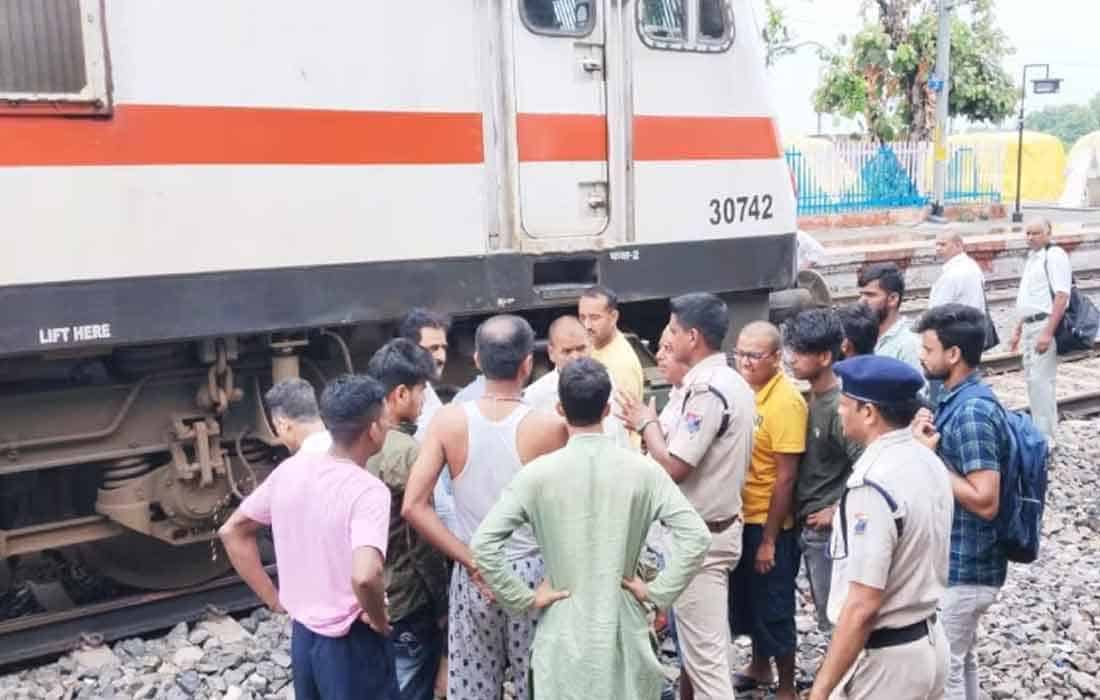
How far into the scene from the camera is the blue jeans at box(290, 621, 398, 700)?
3389 millimetres

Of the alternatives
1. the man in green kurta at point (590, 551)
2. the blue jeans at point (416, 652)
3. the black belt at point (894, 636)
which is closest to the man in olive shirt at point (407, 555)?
the blue jeans at point (416, 652)

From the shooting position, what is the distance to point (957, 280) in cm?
716

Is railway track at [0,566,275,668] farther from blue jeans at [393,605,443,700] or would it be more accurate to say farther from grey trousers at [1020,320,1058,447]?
grey trousers at [1020,320,1058,447]

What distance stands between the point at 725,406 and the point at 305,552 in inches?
60.2

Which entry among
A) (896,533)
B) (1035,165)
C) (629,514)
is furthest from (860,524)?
(1035,165)

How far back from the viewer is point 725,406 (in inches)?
160

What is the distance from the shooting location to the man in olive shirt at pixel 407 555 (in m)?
3.90

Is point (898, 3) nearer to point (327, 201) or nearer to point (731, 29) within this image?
point (731, 29)

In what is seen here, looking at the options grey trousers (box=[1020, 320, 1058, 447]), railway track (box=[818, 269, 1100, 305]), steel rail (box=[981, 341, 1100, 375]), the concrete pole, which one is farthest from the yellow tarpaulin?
grey trousers (box=[1020, 320, 1058, 447])

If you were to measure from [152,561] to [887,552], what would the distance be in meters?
4.03

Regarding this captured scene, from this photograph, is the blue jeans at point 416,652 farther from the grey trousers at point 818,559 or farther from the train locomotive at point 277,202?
the train locomotive at point 277,202

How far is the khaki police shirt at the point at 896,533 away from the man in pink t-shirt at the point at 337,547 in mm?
1258

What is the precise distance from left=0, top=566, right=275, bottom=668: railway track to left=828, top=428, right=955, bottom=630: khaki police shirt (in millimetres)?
3412

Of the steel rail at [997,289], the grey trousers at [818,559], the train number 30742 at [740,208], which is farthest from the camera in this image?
the steel rail at [997,289]
